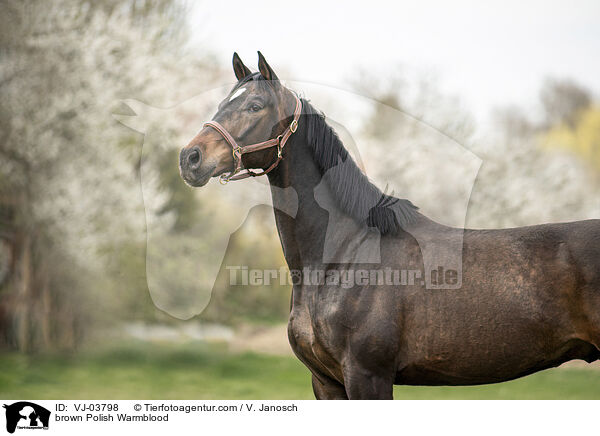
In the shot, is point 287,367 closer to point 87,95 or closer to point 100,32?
point 87,95

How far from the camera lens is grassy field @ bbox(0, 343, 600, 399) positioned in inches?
348

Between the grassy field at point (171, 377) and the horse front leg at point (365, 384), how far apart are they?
5.94m

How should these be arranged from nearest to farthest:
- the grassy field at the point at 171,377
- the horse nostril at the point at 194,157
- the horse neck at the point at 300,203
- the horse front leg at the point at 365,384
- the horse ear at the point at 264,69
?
the horse front leg at the point at 365,384 < the horse nostril at the point at 194,157 < the horse ear at the point at 264,69 < the horse neck at the point at 300,203 < the grassy field at the point at 171,377

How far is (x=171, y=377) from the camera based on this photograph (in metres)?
9.38

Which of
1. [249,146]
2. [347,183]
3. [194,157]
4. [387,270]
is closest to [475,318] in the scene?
[387,270]

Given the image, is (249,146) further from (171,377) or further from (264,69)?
(171,377)

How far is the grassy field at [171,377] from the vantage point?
348 inches

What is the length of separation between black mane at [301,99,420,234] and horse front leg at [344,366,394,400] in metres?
0.89

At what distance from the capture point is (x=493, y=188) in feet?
28.2

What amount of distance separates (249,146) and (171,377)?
7.21m

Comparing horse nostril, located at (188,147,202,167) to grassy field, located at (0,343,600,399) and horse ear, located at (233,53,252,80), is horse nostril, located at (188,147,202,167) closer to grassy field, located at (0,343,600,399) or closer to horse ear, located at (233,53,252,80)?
horse ear, located at (233,53,252,80)

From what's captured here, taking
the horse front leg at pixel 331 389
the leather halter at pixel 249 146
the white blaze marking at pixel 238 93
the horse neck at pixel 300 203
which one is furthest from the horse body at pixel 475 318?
the white blaze marking at pixel 238 93
